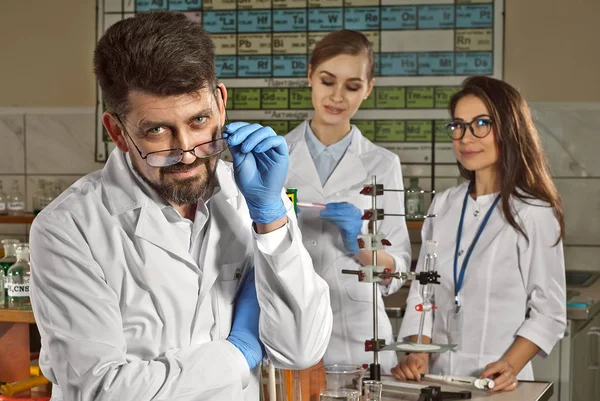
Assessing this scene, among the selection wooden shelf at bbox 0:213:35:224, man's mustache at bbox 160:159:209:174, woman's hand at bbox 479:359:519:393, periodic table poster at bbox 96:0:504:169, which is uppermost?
periodic table poster at bbox 96:0:504:169

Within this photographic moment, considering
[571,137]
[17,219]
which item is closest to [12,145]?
[17,219]

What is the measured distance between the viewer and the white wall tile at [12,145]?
4.86m

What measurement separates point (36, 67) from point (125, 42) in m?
3.71

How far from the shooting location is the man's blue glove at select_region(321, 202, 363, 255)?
2.59 meters

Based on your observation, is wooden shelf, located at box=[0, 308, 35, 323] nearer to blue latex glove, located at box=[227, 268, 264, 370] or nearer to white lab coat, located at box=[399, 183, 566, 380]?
blue latex glove, located at box=[227, 268, 264, 370]

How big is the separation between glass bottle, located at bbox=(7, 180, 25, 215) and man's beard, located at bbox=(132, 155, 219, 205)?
3.47 m

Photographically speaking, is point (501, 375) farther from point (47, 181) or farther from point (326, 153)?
point (47, 181)

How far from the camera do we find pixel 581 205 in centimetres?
408

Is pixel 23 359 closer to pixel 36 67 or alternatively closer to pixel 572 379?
pixel 572 379

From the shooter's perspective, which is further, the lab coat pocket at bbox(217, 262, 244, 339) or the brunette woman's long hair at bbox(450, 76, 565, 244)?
the brunette woman's long hair at bbox(450, 76, 565, 244)

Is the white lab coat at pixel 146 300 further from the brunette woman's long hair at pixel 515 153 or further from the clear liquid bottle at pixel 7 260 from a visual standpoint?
the brunette woman's long hair at pixel 515 153

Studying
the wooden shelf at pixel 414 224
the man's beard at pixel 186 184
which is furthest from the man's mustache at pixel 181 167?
the wooden shelf at pixel 414 224

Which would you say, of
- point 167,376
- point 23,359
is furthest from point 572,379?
point 167,376

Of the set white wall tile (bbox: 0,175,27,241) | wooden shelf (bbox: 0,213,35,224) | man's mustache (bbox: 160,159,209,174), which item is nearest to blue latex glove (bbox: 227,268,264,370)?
man's mustache (bbox: 160,159,209,174)
